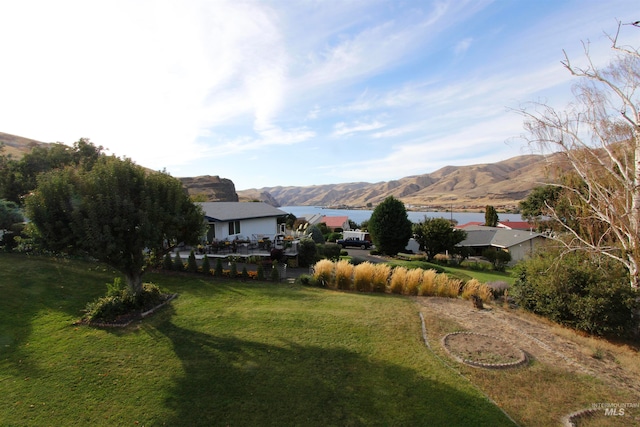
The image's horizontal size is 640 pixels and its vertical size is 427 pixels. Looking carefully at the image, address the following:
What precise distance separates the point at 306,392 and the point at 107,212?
768 centimetres

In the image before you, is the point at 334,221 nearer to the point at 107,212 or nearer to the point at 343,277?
the point at 343,277

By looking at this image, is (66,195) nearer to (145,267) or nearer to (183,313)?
(145,267)

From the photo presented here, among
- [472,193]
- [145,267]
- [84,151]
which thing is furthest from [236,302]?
[472,193]

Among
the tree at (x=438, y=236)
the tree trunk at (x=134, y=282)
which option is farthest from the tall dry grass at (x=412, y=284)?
the tree at (x=438, y=236)

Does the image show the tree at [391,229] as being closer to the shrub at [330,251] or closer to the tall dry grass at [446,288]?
the shrub at [330,251]

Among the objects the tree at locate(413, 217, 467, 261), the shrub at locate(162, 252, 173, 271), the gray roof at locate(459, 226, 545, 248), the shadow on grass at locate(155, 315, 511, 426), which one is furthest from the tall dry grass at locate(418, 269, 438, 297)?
the gray roof at locate(459, 226, 545, 248)

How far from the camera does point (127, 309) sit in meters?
10.3

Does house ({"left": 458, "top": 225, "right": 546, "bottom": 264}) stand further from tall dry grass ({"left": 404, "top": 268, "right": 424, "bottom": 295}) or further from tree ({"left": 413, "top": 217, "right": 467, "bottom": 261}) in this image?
tall dry grass ({"left": 404, "top": 268, "right": 424, "bottom": 295})

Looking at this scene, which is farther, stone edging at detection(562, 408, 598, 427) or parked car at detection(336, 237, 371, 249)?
parked car at detection(336, 237, 371, 249)

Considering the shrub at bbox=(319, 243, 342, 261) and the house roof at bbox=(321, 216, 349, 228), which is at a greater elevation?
the house roof at bbox=(321, 216, 349, 228)

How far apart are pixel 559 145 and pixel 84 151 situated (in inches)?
1280
